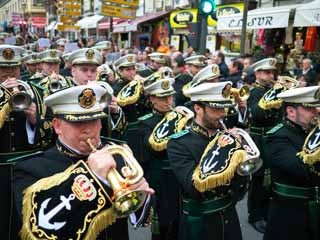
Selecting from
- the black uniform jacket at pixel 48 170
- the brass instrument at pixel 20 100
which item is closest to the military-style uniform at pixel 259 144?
the brass instrument at pixel 20 100

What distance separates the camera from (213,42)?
63.3 feet

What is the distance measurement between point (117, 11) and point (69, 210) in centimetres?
1460

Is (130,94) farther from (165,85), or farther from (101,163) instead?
(101,163)

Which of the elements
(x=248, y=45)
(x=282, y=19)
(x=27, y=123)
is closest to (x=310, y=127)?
(x=27, y=123)

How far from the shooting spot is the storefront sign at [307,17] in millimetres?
10070

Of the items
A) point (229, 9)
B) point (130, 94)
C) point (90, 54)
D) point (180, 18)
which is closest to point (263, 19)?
point (229, 9)

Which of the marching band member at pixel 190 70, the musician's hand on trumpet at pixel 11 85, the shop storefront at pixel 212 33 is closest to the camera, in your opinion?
the musician's hand on trumpet at pixel 11 85

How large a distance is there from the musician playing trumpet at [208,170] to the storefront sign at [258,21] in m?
8.71

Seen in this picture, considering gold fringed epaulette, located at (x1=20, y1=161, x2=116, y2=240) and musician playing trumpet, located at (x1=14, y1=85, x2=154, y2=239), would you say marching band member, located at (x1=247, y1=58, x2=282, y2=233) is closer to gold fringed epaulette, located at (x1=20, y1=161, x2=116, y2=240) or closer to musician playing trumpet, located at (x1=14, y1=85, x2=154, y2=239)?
musician playing trumpet, located at (x1=14, y1=85, x2=154, y2=239)

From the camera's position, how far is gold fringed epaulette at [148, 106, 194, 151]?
448 cm

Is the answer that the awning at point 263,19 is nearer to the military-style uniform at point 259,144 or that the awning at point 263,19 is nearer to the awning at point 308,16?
the awning at point 308,16

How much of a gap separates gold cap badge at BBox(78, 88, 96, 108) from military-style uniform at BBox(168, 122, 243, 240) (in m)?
1.03

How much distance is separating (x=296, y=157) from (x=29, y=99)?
2.29 m

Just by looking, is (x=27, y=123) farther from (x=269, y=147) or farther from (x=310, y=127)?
(x=310, y=127)
